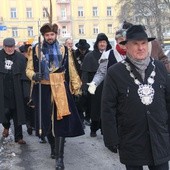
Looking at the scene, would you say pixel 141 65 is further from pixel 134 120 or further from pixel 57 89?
pixel 57 89

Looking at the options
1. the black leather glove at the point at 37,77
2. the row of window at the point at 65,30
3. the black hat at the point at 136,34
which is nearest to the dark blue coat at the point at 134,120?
the black hat at the point at 136,34

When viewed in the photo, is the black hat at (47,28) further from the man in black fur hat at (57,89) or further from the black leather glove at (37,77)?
the black leather glove at (37,77)

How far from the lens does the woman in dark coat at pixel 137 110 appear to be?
137 inches

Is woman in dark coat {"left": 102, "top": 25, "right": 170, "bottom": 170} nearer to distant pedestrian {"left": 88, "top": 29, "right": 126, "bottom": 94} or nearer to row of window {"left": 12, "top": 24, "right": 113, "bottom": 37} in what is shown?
distant pedestrian {"left": 88, "top": 29, "right": 126, "bottom": 94}

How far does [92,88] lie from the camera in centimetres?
544

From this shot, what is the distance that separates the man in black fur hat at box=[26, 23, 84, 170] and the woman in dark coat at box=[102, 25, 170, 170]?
2028mm

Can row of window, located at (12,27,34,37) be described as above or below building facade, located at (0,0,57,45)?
below

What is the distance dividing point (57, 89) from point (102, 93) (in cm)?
189

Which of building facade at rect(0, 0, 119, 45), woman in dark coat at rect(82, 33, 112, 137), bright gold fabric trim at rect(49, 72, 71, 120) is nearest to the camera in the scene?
bright gold fabric trim at rect(49, 72, 71, 120)

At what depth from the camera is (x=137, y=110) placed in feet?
11.5

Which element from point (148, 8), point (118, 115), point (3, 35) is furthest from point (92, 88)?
point (3, 35)

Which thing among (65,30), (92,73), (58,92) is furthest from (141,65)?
(65,30)

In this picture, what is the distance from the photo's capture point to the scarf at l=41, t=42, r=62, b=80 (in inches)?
223

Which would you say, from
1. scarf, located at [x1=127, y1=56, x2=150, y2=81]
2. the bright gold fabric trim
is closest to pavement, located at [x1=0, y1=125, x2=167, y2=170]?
the bright gold fabric trim
